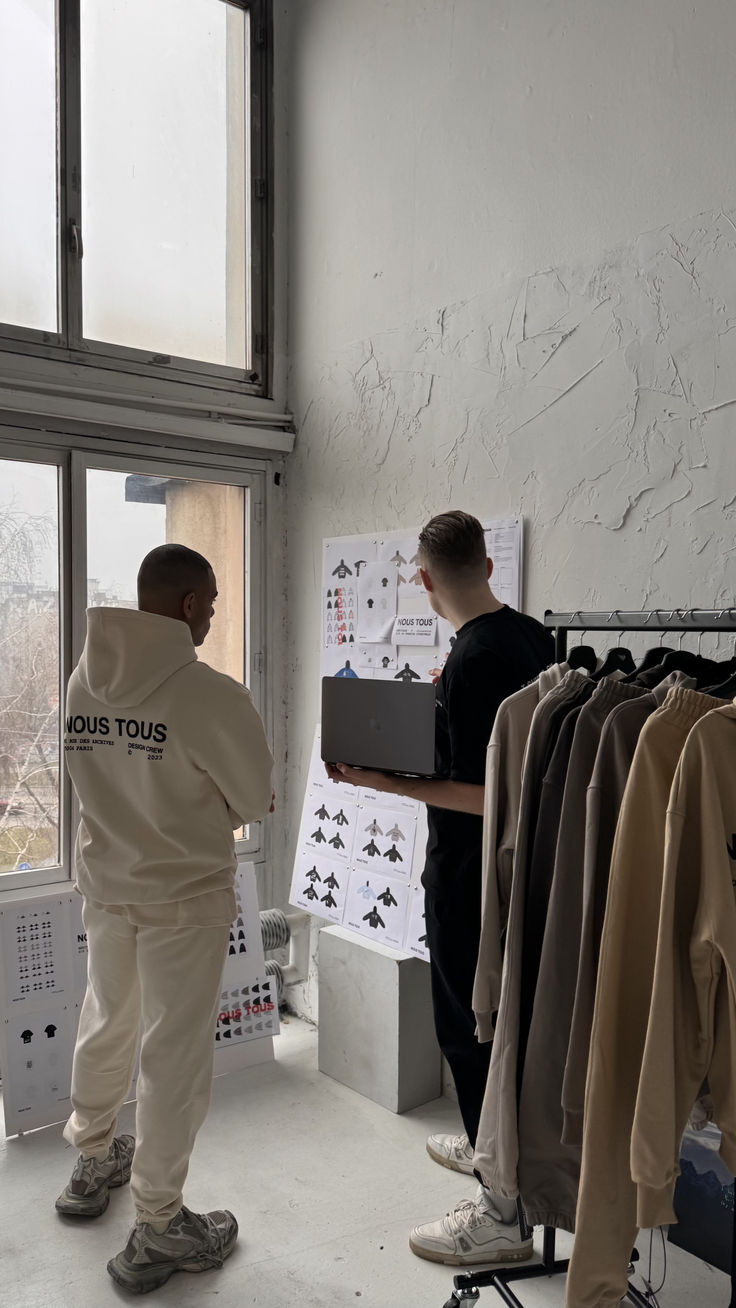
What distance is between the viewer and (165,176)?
3254mm

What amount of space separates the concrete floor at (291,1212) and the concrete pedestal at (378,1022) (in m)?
0.06

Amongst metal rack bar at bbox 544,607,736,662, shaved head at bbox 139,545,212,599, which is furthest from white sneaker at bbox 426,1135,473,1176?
shaved head at bbox 139,545,212,599

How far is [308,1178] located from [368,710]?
140 centimetres

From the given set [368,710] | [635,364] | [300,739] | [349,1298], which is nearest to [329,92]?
[635,364]

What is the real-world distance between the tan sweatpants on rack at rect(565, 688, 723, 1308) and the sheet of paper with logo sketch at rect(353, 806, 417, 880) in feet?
5.20

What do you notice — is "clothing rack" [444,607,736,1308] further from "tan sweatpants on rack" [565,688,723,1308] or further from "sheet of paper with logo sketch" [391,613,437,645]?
"sheet of paper with logo sketch" [391,613,437,645]

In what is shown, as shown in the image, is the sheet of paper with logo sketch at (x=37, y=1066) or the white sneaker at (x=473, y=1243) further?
the sheet of paper with logo sketch at (x=37, y=1066)

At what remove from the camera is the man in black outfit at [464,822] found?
196 cm

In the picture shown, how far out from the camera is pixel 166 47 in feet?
10.6

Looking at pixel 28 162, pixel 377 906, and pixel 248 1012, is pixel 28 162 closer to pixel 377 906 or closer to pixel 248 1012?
pixel 377 906

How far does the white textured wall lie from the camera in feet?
6.85

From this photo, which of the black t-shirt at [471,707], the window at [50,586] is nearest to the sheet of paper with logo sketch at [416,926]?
the black t-shirt at [471,707]

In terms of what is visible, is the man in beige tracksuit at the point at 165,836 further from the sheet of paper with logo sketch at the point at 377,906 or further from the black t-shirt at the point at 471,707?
the sheet of paper with logo sketch at the point at 377,906

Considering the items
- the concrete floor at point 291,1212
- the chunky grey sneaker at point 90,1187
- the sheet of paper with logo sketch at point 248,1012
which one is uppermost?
the sheet of paper with logo sketch at point 248,1012
